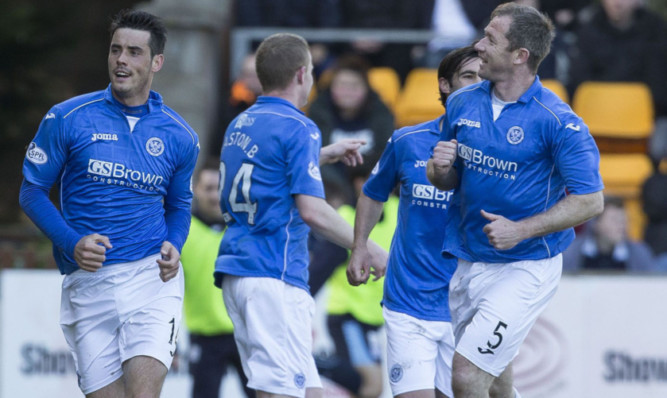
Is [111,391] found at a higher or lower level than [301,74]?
lower

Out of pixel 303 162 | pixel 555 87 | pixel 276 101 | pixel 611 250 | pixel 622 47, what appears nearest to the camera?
pixel 303 162

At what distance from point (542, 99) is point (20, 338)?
5422mm

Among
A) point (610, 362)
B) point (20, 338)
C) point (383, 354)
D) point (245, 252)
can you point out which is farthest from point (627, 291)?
point (20, 338)

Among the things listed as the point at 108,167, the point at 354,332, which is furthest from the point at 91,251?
the point at 354,332

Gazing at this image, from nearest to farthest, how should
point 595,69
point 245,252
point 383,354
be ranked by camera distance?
point 245,252, point 383,354, point 595,69

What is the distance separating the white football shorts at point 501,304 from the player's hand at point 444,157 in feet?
1.89

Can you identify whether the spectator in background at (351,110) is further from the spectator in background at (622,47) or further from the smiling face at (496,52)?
the smiling face at (496,52)

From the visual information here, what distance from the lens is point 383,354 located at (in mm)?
9445

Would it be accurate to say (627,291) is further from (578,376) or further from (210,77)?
(210,77)

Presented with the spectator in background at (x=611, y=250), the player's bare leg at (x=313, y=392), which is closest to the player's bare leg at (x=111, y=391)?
the player's bare leg at (x=313, y=392)

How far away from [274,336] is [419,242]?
101cm

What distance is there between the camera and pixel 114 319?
6172 millimetres

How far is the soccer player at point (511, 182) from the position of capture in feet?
19.0

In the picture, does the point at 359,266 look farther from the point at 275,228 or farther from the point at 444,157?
the point at 444,157
